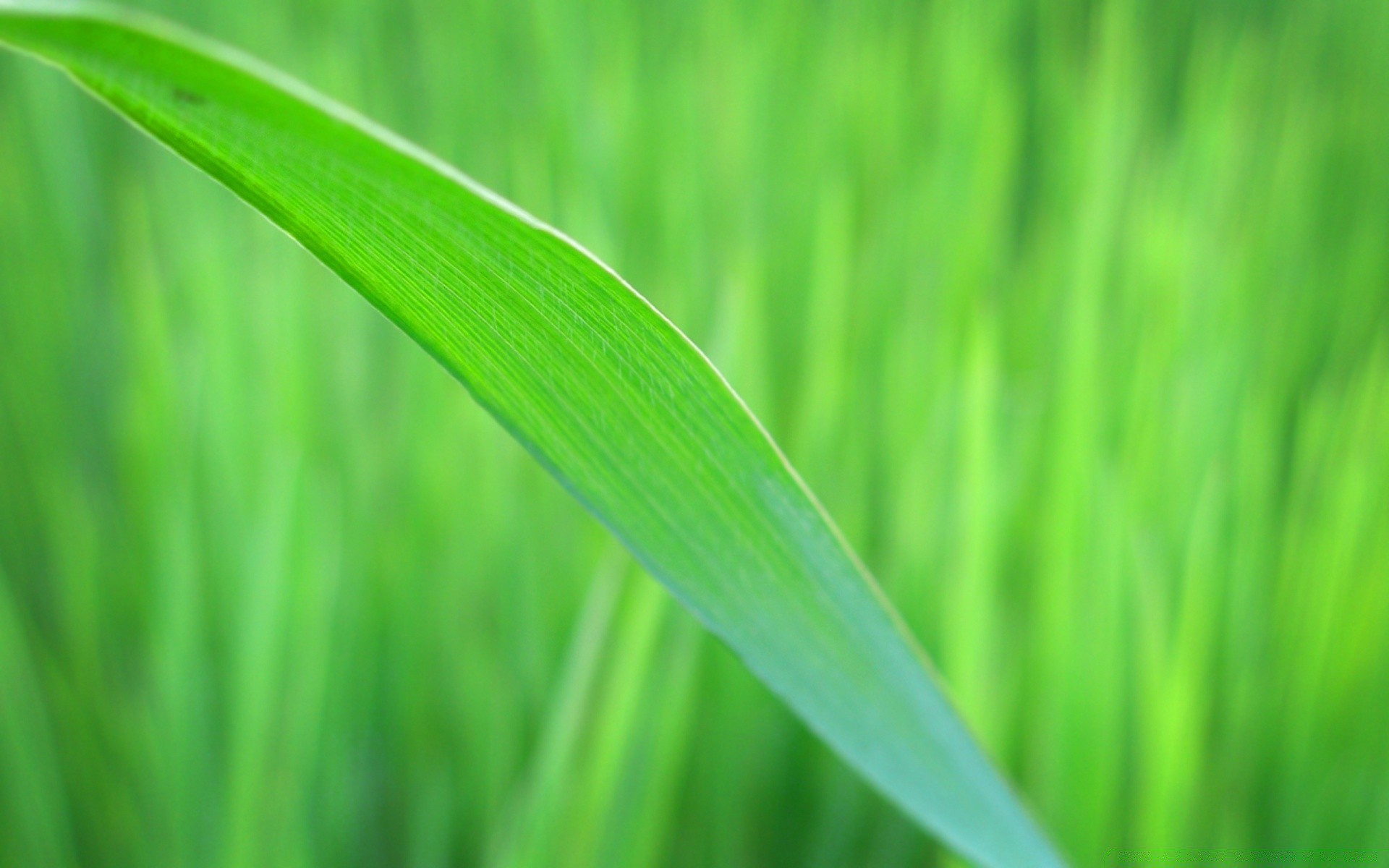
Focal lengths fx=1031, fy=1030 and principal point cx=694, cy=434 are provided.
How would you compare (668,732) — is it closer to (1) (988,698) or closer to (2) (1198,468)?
(1) (988,698)

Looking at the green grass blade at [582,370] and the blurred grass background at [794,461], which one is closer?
the green grass blade at [582,370]

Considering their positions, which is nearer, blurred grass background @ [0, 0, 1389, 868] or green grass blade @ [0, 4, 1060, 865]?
green grass blade @ [0, 4, 1060, 865]

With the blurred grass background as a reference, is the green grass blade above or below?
below

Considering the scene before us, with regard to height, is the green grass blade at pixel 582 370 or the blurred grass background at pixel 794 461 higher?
the blurred grass background at pixel 794 461

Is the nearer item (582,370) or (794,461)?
(582,370)
